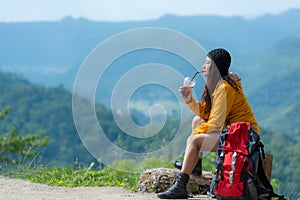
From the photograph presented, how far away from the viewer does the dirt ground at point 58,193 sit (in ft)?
16.6

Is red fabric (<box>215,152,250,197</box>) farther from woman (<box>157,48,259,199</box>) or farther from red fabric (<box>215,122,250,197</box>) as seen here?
woman (<box>157,48,259,199</box>)

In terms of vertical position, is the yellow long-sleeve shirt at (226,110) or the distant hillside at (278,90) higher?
the distant hillside at (278,90)

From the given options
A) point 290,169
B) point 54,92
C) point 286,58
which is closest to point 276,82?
point 286,58

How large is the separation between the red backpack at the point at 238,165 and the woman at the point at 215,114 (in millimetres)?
167

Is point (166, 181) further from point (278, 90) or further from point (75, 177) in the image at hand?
point (278, 90)

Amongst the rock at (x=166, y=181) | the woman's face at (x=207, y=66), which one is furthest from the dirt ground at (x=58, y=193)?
the woman's face at (x=207, y=66)

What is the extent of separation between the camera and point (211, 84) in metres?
5.07

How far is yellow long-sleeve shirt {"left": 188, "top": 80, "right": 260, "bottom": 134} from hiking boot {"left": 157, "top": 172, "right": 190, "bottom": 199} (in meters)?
0.40

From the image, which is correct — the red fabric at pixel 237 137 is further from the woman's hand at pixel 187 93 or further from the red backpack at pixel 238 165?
the woman's hand at pixel 187 93

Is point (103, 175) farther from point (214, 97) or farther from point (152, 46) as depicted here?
point (214, 97)

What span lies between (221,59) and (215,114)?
1.64 feet

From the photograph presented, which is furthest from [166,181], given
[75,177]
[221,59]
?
[75,177]

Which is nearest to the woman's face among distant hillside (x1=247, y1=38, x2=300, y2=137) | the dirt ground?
the dirt ground

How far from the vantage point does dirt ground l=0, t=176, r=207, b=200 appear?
5047 millimetres
